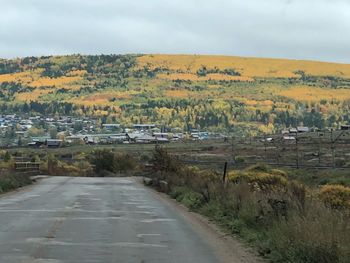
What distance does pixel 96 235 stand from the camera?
50.1 ft

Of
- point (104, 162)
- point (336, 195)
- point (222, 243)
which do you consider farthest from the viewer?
point (104, 162)

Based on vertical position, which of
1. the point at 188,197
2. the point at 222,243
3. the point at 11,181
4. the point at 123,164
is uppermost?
the point at 222,243

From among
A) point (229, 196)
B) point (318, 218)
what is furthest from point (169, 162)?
point (318, 218)

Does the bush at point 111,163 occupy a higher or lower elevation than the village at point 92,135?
higher

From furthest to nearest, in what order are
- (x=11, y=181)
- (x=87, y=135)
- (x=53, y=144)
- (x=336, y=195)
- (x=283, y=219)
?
(x=87, y=135) → (x=53, y=144) → (x=11, y=181) → (x=336, y=195) → (x=283, y=219)

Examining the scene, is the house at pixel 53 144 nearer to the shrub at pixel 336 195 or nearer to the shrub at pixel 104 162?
the shrub at pixel 104 162

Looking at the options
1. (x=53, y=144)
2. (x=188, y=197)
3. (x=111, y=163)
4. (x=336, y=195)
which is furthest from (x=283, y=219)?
(x=53, y=144)

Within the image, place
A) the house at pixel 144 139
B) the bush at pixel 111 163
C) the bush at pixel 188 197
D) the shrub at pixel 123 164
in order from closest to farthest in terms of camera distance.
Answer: the bush at pixel 188 197
the shrub at pixel 123 164
the bush at pixel 111 163
the house at pixel 144 139

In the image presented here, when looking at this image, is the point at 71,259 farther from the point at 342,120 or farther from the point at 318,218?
the point at 342,120

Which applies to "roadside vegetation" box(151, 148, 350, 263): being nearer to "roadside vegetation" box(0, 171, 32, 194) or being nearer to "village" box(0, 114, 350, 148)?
"roadside vegetation" box(0, 171, 32, 194)

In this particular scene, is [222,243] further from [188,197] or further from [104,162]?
[104,162]

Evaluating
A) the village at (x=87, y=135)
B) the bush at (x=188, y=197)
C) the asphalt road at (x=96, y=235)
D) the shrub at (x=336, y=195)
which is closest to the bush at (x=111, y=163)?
the bush at (x=188, y=197)

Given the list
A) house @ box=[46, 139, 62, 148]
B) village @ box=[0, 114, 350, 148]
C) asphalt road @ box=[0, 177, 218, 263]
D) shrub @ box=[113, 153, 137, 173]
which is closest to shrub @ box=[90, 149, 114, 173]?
shrub @ box=[113, 153, 137, 173]

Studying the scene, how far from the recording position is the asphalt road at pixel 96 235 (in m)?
12.2
